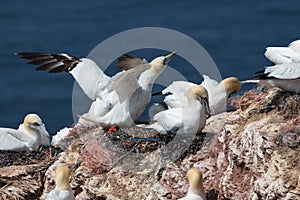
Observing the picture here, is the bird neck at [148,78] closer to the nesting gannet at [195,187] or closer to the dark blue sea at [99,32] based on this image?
the nesting gannet at [195,187]

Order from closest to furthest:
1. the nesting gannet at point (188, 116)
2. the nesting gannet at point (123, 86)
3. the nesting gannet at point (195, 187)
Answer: the nesting gannet at point (195, 187)
the nesting gannet at point (188, 116)
the nesting gannet at point (123, 86)

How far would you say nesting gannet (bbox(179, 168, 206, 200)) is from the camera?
10836mm

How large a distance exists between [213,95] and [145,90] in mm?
938

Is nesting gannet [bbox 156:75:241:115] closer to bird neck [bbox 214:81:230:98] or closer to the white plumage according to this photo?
bird neck [bbox 214:81:230:98]

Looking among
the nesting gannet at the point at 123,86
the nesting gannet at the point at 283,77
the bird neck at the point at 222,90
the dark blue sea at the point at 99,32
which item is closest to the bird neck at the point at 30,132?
the nesting gannet at the point at 123,86

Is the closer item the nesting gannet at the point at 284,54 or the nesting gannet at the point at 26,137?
the nesting gannet at the point at 284,54

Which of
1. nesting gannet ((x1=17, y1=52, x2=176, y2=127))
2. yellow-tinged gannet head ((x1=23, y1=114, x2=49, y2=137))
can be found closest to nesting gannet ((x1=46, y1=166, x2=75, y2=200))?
nesting gannet ((x1=17, y1=52, x2=176, y2=127))

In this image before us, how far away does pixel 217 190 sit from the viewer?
37.3 feet

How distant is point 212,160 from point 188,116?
70 cm

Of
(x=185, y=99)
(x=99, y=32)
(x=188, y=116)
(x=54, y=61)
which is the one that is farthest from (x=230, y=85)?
(x=99, y=32)

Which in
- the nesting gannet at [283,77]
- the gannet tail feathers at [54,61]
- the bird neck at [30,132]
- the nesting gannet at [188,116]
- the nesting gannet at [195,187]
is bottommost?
the nesting gannet at [195,187]

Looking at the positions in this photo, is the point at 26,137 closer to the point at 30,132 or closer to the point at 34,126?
the point at 30,132

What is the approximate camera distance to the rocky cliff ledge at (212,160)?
Result: 34.4ft

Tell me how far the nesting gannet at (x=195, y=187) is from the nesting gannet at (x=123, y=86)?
1.94 metres
